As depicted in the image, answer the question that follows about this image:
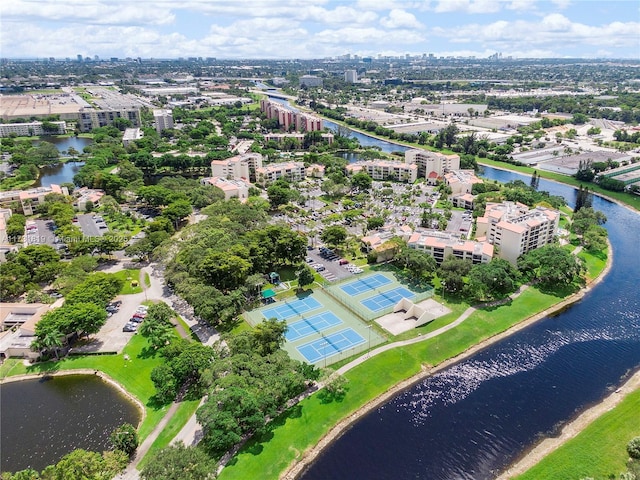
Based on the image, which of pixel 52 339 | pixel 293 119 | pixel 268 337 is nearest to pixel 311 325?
pixel 268 337

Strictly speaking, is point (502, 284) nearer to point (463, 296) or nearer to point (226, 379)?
point (463, 296)

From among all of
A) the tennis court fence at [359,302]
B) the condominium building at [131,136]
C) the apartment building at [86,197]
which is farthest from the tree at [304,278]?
the condominium building at [131,136]

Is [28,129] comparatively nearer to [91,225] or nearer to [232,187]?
[91,225]

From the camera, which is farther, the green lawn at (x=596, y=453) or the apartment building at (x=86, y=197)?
the apartment building at (x=86, y=197)

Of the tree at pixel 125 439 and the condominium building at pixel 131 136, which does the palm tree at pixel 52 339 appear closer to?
the tree at pixel 125 439

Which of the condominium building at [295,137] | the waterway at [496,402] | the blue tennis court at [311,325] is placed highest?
the condominium building at [295,137]

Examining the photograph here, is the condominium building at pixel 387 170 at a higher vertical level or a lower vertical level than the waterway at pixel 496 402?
higher
